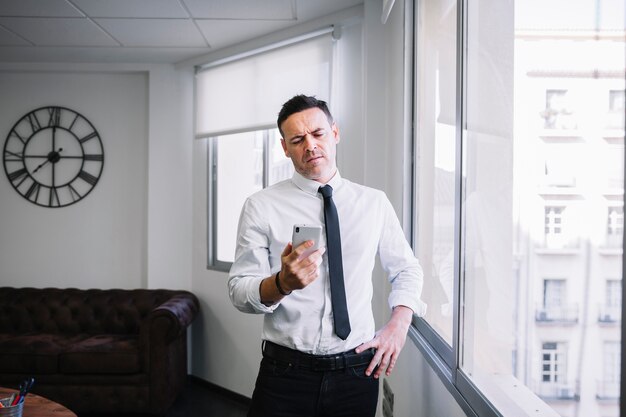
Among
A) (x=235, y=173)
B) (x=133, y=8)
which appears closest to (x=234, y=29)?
(x=133, y=8)

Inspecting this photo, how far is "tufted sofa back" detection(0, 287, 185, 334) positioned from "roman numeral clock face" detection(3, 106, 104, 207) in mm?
947

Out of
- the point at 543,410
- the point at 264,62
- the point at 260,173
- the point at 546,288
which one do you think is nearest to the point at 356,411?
the point at 543,410

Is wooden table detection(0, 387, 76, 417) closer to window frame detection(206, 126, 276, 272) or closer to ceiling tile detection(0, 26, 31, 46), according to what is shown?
window frame detection(206, 126, 276, 272)

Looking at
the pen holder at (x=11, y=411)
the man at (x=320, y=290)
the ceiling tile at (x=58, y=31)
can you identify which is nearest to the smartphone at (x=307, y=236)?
the man at (x=320, y=290)

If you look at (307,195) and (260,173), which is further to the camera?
(260,173)

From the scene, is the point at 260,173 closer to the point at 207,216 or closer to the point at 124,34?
the point at 207,216

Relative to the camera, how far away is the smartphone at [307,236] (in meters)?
1.36

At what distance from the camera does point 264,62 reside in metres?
3.94

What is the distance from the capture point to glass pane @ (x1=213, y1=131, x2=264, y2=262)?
13.5 feet

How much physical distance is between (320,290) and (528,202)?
700 millimetres

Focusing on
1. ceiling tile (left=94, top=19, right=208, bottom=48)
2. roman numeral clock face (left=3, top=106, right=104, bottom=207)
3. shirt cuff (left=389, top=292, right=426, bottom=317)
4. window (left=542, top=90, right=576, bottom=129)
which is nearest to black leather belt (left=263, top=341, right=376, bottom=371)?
shirt cuff (left=389, top=292, right=426, bottom=317)

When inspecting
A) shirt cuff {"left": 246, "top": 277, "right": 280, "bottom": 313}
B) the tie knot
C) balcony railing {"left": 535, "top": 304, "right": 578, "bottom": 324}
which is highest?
the tie knot

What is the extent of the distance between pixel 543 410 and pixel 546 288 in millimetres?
271

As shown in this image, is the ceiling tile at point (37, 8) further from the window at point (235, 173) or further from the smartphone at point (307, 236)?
the smartphone at point (307, 236)
